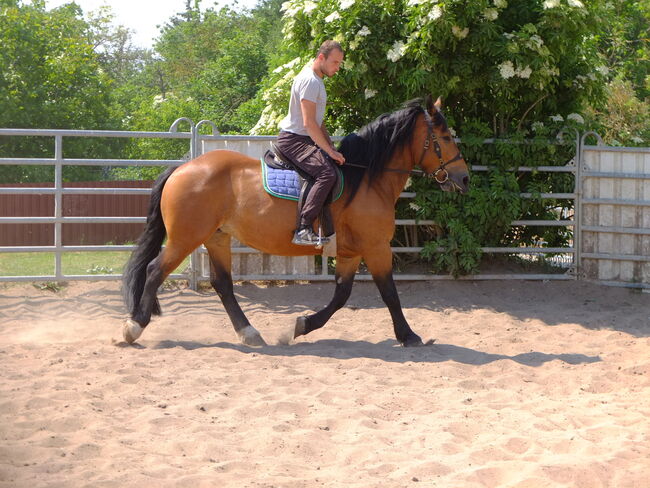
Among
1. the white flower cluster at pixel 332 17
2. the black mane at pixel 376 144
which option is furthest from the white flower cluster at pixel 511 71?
the black mane at pixel 376 144

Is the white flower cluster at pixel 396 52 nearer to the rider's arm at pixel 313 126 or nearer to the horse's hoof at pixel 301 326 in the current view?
the rider's arm at pixel 313 126

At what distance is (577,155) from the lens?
9.44 metres

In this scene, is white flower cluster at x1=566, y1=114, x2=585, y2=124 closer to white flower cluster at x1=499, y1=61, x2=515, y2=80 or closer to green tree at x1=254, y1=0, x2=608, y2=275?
green tree at x1=254, y1=0, x2=608, y2=275

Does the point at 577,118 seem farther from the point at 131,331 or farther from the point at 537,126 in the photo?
the point at 131,331

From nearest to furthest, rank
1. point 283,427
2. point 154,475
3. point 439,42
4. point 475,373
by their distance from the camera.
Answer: point 154,475
point 283,427
point 475,373
point 439,42

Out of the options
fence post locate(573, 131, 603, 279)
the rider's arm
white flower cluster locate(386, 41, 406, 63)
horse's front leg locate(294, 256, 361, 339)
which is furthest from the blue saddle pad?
fence post locate(573, 131, 603, 279)

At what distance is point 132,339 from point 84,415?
6.78ft

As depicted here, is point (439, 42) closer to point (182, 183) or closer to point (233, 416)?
point (182, 183)

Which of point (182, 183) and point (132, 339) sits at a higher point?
point (182, 183)

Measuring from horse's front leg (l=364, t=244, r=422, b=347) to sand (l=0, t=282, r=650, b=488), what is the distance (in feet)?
0.55

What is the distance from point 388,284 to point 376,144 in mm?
1210

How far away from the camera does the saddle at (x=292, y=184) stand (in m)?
6.57

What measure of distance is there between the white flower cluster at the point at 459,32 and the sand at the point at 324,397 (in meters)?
2.93

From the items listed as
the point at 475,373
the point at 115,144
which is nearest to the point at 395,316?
the point at 475,373
